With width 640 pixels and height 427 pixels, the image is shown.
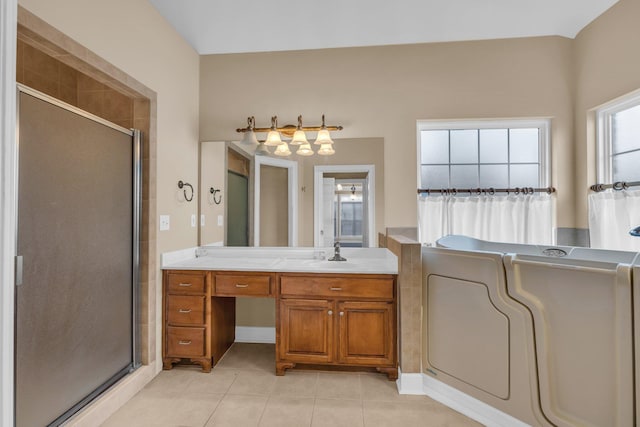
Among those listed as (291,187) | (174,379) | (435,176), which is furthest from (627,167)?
(174,379)

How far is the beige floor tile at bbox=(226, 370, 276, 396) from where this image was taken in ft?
6.61

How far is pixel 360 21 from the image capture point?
93.0 inches

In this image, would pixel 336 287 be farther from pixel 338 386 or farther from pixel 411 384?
pixel 411 384

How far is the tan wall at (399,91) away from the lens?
102 inches

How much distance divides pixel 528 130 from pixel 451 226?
1105mm

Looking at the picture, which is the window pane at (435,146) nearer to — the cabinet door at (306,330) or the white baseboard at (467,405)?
the cabinet door at (306,330)

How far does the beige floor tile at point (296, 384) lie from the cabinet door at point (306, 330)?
4.9 inches

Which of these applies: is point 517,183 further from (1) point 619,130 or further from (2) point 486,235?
(1) point 619,130

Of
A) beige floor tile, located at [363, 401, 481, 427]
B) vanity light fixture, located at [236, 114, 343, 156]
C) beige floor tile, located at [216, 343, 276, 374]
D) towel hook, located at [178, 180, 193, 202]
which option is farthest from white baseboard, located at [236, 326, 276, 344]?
vanity light fixture, located at [236, 114, 343, 156]

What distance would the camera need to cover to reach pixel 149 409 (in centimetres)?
183

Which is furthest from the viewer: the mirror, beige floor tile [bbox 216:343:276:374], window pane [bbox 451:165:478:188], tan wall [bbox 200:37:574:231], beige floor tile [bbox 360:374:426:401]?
window pane [bbox 451:165:478:188]

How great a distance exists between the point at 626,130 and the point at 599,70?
498 mm

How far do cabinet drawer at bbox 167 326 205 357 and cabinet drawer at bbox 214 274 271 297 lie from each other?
34cm

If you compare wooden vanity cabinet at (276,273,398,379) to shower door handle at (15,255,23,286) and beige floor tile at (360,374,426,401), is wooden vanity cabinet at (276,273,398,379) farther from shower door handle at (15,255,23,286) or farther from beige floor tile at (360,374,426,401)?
shower door handle at (15,255,23,286)
